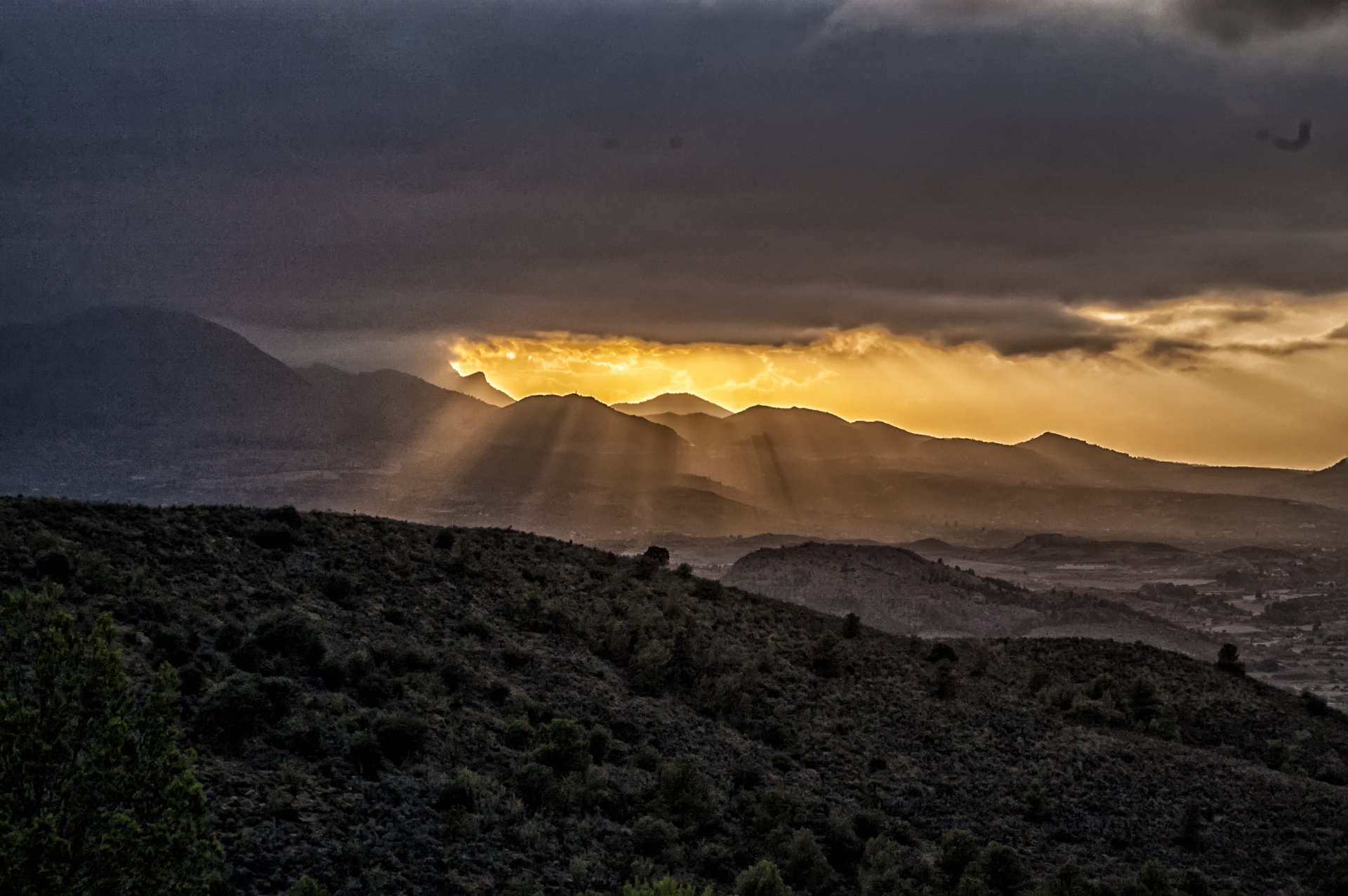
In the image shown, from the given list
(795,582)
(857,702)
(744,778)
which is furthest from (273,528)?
(795,582)

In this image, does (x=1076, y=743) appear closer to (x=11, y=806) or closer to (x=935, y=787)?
(x=935, y=787)

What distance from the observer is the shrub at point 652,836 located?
78.9 ft

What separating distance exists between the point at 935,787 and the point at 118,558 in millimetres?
27768

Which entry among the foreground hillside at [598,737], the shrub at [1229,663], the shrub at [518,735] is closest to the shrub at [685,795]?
the foreground hillside at [598,737]

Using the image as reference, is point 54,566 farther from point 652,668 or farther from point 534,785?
point 652,668

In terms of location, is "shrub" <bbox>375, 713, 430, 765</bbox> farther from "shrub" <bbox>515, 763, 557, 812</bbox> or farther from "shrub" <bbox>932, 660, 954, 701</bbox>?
"shrub" <bbox>932, 660, 954, 701</bbox>

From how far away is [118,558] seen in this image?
30469 mm

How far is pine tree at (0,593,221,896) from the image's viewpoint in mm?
12828

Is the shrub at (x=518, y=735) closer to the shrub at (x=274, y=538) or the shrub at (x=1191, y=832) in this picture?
the shrub at (x=274, y=538)

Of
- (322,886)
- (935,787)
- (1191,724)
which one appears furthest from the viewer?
(1191,724)

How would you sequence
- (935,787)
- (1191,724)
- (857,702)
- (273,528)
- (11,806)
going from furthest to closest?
(1191,724)
(857,702)
(273,528)
(935,787)
(11,806)

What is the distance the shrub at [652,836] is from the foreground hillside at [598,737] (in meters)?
0.06

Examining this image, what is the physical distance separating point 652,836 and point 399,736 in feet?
22.5

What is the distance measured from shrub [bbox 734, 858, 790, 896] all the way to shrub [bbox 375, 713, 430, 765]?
350 inches
